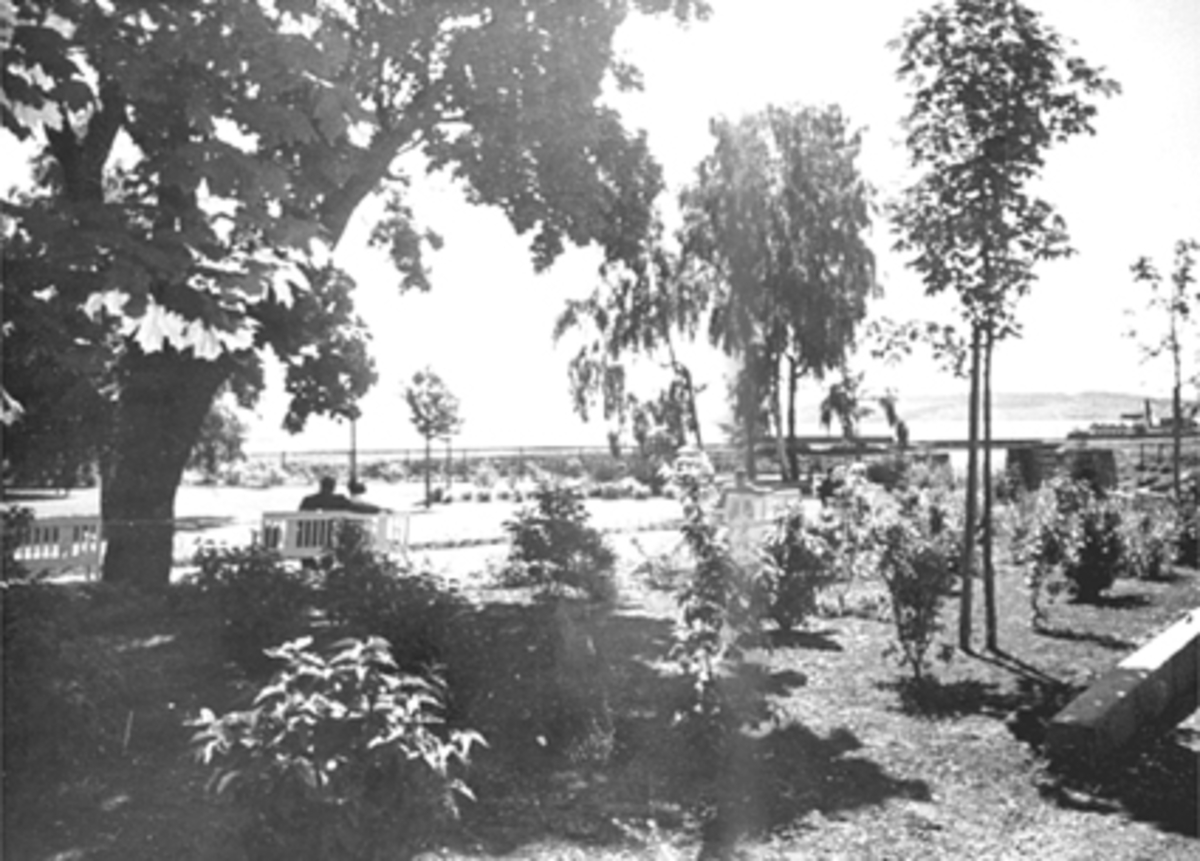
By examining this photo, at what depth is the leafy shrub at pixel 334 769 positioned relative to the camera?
137 inches

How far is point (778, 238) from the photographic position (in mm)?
28484

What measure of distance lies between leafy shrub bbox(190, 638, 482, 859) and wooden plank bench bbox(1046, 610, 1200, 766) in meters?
3.76

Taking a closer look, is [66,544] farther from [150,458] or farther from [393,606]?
[393,606]

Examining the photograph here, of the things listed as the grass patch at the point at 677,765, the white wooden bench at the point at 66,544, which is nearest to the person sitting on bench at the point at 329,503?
the white wooden bench at the point at 66,544

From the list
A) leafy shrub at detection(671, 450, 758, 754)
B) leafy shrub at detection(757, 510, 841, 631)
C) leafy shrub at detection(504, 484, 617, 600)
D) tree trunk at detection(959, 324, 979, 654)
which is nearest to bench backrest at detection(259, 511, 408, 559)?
leafy shrub at detection(504, 484, 617, 600)

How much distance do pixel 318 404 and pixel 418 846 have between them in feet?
32.9

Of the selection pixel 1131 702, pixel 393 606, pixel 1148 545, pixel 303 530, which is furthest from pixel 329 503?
pixel 1148 545

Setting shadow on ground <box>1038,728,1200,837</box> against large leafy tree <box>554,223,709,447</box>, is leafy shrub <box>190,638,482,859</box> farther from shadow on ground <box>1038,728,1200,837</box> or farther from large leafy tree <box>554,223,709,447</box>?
large leafy tree <box>554,223,709,447</box>

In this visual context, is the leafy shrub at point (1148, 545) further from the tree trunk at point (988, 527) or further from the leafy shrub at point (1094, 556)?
the tree trunk at point (988, 527)

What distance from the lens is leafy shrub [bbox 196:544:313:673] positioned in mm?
7453

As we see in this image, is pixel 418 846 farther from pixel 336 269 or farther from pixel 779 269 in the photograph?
pixel 779 269

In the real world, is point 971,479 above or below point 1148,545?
above

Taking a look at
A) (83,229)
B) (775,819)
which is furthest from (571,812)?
(83,229)

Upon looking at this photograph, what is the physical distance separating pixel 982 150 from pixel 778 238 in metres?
20.3
